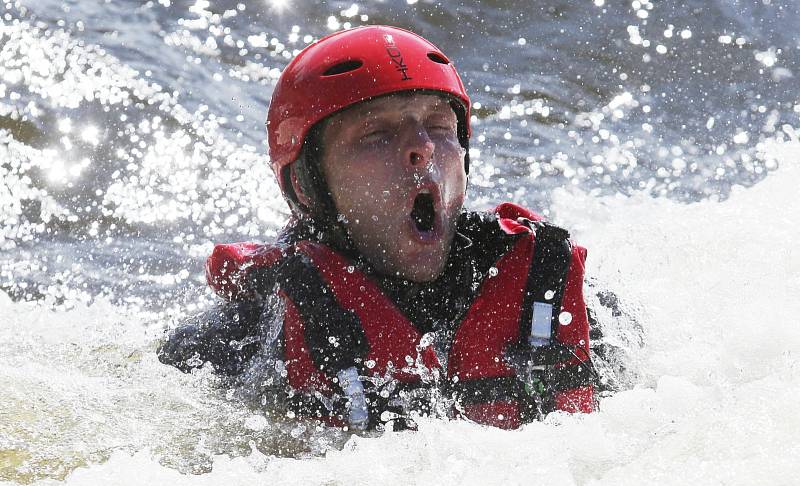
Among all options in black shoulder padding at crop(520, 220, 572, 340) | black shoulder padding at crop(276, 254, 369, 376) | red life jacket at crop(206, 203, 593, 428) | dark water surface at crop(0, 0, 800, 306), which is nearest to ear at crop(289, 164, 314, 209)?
red life jacket at crop(206, 203, 593, 428)

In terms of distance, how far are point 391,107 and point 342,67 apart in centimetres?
32

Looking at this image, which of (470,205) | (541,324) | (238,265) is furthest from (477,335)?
(470,205)

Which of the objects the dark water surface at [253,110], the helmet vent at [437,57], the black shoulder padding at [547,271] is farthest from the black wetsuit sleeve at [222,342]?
the dark water surface at [253,110]

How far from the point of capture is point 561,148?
7.59m

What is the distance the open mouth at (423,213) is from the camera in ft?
12.0

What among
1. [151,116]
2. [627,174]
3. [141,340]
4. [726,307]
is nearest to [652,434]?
[726,307]

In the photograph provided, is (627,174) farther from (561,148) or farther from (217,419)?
(217,419)

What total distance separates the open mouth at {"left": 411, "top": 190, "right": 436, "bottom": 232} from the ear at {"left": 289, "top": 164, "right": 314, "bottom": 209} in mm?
510

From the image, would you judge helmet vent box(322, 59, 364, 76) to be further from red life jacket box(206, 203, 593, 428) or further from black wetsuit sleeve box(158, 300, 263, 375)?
black wetsuit sleeve box(158, 300, 263, 375)

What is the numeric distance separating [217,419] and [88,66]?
197 inches

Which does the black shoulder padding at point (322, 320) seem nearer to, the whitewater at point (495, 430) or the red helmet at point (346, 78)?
the whitewater at point (495, 430)

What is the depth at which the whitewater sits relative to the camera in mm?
2752

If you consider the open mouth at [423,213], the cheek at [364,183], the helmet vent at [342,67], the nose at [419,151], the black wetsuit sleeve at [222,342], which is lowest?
the black wetsuit sleeve at [222,342]

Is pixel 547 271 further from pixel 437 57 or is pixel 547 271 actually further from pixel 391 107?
pixel 437 57
